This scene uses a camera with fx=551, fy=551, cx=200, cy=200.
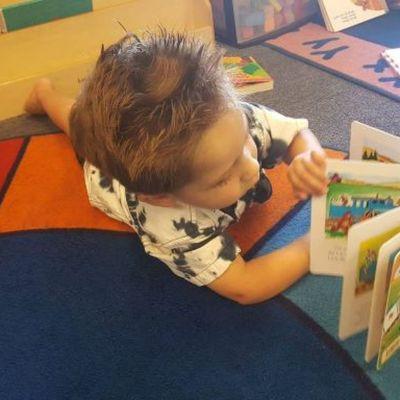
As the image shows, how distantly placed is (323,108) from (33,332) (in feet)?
2.68

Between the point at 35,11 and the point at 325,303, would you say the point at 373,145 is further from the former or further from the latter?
the point at 35,11

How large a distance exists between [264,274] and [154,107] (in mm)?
330

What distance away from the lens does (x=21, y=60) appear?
1424 mm

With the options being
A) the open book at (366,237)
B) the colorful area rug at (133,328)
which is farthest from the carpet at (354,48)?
the open book at (366,237)

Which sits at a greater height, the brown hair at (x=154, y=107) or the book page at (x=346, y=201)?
the brown hair at (x=154, y=107)

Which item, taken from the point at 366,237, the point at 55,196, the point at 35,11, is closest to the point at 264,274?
the point at 366,237

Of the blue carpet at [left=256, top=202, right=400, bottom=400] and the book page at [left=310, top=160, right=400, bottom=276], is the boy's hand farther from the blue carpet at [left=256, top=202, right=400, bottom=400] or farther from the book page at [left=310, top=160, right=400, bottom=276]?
the blue carpet at [left=256, top=202, right=400, bottom=400]

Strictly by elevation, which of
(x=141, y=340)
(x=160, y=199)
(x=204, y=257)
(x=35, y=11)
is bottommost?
(x=141, y=340)

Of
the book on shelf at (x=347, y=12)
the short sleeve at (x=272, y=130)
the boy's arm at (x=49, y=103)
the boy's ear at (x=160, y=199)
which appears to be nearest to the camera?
the boy's ear at (x=160, y=199)

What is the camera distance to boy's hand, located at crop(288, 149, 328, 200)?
74 centimetres

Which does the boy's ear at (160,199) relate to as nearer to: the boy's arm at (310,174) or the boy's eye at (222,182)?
the boy's eye at (222,182)

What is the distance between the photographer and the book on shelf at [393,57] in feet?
4.50

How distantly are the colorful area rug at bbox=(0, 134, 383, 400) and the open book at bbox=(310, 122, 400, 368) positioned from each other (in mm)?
69

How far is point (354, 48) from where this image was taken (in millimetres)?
1509
